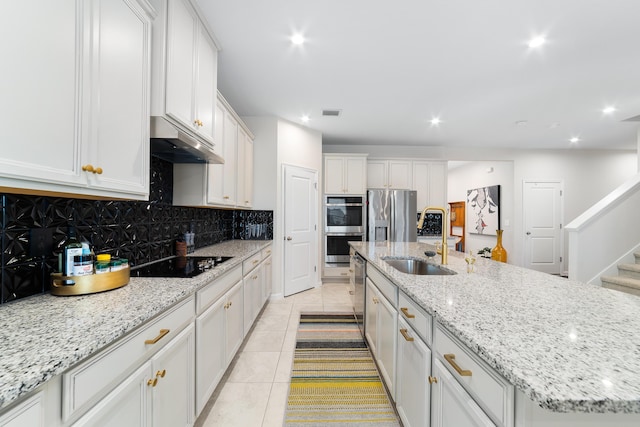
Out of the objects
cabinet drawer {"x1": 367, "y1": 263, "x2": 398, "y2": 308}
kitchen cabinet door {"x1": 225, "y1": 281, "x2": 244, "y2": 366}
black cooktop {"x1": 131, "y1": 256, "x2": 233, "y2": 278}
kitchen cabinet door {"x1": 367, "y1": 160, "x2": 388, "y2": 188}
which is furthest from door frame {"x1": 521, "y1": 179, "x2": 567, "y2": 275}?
black cooktop {"x1": 131, "y1": 256, "x2": 233, "y2": 278}

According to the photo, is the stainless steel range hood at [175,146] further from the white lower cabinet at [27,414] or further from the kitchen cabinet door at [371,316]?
the kitchen cabinet door at [371,316]

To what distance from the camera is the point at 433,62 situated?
2533 millimetres

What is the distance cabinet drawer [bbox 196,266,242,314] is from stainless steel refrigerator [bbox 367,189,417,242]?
3106 millimetres

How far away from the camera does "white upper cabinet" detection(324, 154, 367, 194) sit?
4859mm

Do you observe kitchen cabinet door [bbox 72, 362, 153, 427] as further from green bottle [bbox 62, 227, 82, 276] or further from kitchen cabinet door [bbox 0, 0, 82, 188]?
kitchen cabinet door [bbox 0, 0, 82, 188]

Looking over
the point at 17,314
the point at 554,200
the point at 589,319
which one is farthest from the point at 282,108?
the point at 554,200

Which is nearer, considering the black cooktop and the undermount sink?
A: the black cooktop

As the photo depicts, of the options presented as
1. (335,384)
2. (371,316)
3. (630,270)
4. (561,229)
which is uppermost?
(561,229)

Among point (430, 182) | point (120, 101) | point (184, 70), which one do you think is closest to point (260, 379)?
point (120, 101)

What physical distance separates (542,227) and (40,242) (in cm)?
742

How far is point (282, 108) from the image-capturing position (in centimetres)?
362

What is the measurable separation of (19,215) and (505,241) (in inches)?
282

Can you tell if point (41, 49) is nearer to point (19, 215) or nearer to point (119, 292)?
point (19, 215)

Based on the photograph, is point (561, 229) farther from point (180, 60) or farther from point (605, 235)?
point (180, 60)
